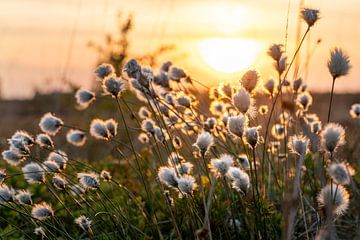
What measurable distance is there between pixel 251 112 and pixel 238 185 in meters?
0.38

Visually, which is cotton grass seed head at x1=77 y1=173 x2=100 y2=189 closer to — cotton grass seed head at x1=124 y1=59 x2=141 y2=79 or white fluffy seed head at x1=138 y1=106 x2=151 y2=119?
cotton grass seed head at x1=124 y1=59 x2=141 y2=79

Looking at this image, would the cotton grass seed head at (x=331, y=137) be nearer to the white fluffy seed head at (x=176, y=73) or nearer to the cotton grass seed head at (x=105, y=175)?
the cotton grass seed head at (x=105, y=175)

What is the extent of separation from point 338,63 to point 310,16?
1.35 ft

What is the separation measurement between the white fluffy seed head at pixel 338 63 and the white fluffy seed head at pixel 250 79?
32cm

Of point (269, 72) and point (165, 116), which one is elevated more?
point (269, 72)

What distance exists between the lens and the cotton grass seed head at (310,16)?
7.79ft

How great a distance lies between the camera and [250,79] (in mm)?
2287

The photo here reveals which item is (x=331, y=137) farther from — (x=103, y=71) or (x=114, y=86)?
(x=103, y=71)

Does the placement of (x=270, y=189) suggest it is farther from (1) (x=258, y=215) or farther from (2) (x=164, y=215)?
(1) (x=258, y=215)

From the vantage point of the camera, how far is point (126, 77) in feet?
8.62

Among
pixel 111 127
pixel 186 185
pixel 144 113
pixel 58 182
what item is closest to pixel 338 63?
pixel 186 185

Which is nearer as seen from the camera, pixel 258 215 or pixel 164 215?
pixel 258 215

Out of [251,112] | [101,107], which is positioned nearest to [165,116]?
[251,112]

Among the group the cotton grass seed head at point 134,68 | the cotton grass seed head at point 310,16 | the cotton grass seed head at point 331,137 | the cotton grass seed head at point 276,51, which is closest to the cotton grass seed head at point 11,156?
the cotton grass seed head at point 134,68
